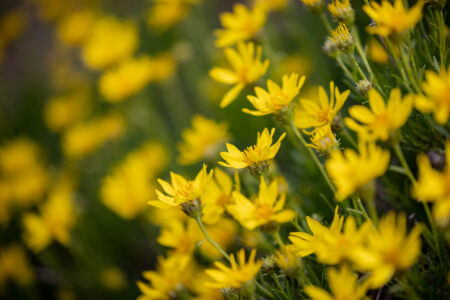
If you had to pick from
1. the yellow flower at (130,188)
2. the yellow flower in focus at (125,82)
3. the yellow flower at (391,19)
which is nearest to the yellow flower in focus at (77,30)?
the yellow flower in focus at (125,82)

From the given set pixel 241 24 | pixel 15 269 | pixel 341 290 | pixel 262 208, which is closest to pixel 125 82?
pixel 241 24

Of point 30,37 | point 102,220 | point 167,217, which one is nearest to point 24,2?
point 30,37

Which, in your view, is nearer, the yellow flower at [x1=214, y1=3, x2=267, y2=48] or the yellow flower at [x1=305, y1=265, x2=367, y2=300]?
the yellow flower at [x1=305, y1=265, x2=367, y2=300]

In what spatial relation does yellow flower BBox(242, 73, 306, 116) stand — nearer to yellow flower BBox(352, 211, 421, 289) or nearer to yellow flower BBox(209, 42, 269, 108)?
yellow flower BBox(209, 42, 269, 108)

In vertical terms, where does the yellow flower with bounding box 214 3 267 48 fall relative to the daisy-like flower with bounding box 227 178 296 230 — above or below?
above

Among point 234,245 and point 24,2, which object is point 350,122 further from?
point 24,2

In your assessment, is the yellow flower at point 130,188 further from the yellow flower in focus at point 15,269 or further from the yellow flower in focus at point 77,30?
the yellow flower in focus at point 77,30

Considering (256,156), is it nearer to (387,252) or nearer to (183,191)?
(183,191)

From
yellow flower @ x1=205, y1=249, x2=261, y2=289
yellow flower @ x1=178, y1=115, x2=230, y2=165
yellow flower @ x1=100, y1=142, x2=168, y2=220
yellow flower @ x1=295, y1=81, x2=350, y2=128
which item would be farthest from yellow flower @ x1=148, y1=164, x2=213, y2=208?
yellow flower @ x1=100, y1=142, x2=168, y2=220
